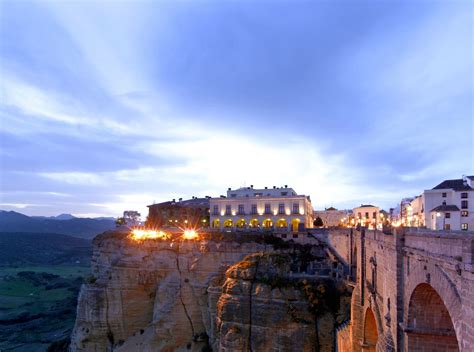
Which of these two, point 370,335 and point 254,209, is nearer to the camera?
point 370,335

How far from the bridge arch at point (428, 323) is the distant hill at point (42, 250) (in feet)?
463

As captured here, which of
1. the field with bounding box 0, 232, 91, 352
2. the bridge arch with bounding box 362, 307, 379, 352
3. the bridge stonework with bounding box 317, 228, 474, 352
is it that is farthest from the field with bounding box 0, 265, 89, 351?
the bridge stonework with bounding box 317, 228, 474, 352

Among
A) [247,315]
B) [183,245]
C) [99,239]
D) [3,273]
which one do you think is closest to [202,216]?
[99,239]

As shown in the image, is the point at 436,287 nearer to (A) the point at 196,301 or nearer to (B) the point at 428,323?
(B) the point at 428,323

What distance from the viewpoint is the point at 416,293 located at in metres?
11.8

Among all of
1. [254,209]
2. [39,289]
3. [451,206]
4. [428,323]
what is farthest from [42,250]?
[428,323]

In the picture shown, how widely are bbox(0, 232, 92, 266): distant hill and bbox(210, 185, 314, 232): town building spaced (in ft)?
335

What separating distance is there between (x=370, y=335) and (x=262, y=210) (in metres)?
33.0

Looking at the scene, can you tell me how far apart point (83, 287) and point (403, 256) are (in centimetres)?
3594

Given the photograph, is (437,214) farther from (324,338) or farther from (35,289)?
(35,289)

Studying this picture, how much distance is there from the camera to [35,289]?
90312mm

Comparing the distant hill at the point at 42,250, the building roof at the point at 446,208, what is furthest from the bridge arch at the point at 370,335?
the distant hill at the point at 42,250

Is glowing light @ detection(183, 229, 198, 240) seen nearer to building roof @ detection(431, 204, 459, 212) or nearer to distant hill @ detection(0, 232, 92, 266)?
building roof @ detection(431, 204, 459, 212)

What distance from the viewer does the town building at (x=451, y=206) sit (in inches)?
1518
